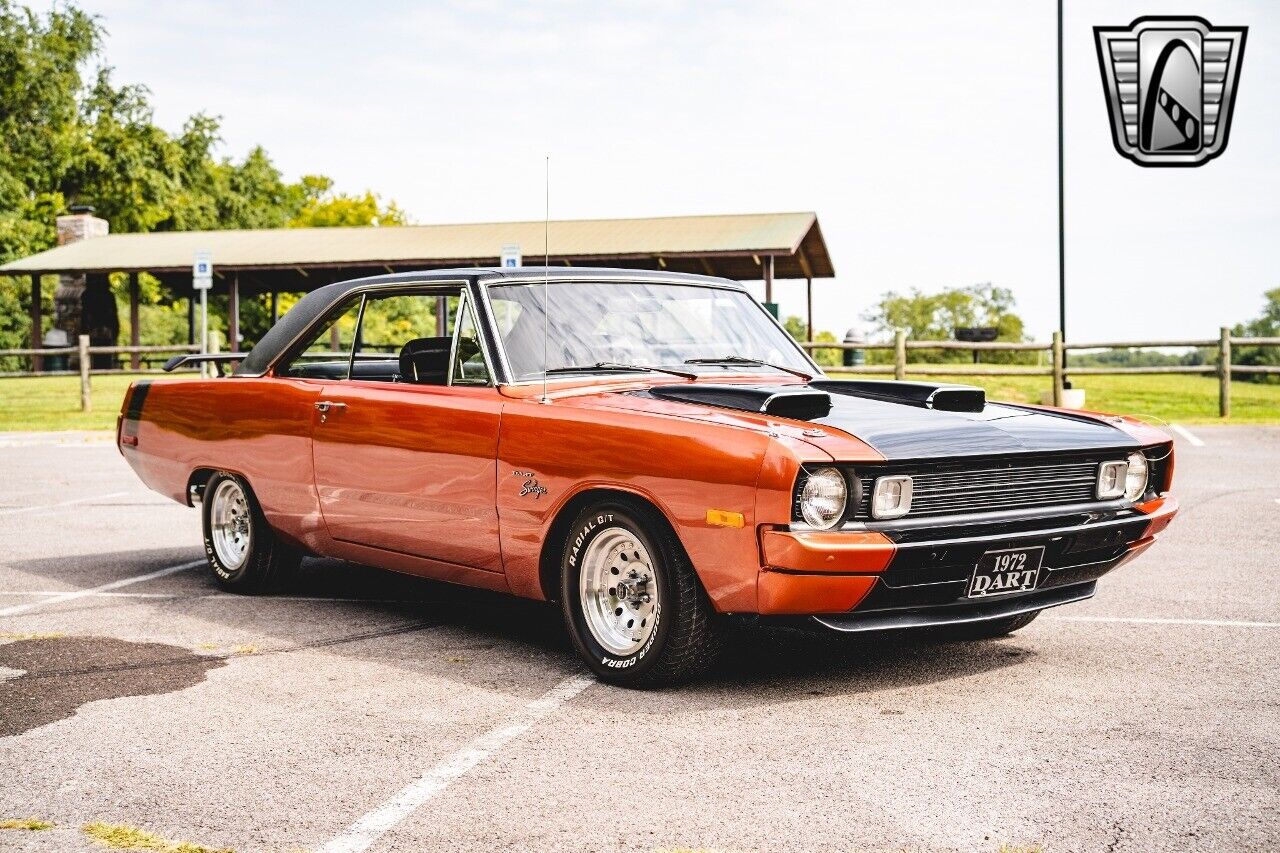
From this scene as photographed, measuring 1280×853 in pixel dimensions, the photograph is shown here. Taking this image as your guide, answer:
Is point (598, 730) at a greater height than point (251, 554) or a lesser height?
lesser

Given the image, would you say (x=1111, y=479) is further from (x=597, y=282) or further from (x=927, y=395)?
(x=597, y=282)

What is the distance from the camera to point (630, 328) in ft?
19.6

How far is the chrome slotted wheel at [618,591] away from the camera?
195 inches

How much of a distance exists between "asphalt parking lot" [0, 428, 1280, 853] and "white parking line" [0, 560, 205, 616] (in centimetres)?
5

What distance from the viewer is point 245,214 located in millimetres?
64375

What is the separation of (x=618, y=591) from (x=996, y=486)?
1417 millimetres

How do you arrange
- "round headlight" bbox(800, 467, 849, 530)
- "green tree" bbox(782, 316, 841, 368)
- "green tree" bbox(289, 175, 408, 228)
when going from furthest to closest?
"green tree" bbox(289, 175, 408, 228)
"green tree" bbox(782, 316, 841, 368)
"round headlight" bbox(800, 467, 849, 530)

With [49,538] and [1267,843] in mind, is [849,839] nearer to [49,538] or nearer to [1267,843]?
[1267,843]

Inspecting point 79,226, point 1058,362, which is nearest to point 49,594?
point 1058,362

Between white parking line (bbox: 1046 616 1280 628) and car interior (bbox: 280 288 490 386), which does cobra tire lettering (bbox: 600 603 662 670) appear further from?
white parking line (bbox: 1046 616 1280 628)

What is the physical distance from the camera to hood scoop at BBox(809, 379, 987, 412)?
5.37 m

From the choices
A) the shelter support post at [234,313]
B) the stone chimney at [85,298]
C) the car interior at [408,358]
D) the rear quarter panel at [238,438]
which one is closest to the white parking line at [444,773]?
the car interior at [408,358]

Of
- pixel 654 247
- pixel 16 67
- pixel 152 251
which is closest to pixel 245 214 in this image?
pixel 16 67

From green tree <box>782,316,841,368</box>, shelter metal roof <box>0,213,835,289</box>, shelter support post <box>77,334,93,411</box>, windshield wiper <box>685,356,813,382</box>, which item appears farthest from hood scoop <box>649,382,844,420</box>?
green tree <box>782,316,841,368</box>
